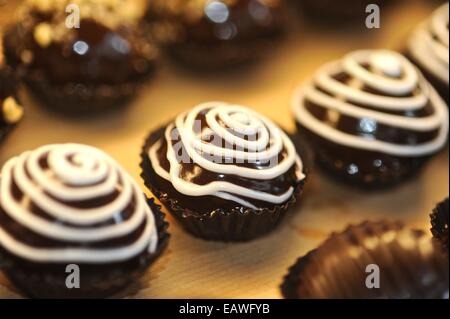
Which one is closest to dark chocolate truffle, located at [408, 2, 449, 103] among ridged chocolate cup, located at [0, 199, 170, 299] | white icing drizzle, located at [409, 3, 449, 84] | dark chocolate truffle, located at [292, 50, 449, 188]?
white icing drizzle, located at [409, 3, 449, 84]

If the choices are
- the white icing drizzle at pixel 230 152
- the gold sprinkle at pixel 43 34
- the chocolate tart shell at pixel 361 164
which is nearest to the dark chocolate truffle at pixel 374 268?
the white icing drizzle at pixel 230 152

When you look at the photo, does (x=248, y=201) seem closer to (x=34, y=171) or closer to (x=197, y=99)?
(x=34, y=171)

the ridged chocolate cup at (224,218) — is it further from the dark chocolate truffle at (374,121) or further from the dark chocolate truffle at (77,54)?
the dark chocolate truffle at (77,54)

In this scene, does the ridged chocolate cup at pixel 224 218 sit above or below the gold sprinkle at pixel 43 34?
below

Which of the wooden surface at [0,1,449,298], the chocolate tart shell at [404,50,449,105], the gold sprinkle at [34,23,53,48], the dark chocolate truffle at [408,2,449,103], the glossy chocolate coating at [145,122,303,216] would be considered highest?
the gold sprinkle at [34,23,53,48]

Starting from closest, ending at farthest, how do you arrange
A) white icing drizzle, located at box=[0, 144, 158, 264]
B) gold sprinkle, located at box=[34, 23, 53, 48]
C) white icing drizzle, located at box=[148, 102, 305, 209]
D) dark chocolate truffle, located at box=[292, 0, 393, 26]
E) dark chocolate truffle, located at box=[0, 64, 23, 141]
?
white icing drizzle, located at box=[0, 144, 158, 264]
white icing drizzle, located at box=[148, 102, 305, 209]
dark chocolate truffle, located at box=[0, 64, 23, 141]
gold sprinkle, located at box=[34, 23, 53, 48]
dark chocolate truffle, located at box=[292, 0, 393, 26]

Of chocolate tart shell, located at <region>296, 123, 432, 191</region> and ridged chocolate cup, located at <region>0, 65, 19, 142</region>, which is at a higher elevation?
ridged chocolate cup, located at <region>0, 65, 19, 142</region>

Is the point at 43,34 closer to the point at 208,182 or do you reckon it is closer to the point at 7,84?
the point at 7,84

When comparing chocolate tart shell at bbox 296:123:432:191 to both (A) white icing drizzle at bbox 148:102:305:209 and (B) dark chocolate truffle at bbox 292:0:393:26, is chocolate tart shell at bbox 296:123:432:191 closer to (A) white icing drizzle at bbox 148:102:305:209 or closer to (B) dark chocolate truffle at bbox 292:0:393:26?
(A) white icing drizzle at bbox 148:102:305:209
